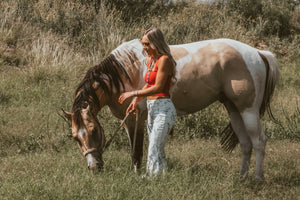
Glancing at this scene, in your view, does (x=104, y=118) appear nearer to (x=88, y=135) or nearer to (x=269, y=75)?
(x=88, y=135)

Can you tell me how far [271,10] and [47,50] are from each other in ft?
31.7

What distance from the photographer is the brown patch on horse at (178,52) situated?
15.4 feet

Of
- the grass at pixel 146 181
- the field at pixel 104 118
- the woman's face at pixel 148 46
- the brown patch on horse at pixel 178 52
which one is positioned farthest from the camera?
the brown patch on horse at pixel 178 52

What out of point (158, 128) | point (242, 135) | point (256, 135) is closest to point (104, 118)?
point (242, 135)

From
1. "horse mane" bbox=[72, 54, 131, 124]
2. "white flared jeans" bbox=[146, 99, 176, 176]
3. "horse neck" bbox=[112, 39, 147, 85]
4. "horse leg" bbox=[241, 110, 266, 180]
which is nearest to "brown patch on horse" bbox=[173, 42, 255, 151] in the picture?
"horse leg" bbox=[241, 110, 266, 180]

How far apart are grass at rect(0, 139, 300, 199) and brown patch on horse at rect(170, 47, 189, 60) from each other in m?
1.34

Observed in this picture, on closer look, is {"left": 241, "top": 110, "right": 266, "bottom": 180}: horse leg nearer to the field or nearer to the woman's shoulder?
the field

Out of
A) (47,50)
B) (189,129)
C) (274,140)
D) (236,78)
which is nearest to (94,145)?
(236,78)

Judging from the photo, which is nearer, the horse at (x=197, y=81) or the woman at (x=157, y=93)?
the woman at (x=157, y=93)

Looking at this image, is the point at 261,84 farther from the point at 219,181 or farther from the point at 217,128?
the point at 217,128

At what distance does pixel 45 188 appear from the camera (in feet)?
12.1

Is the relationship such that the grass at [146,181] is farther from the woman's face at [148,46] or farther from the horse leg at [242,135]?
the woman's face at [148,46]

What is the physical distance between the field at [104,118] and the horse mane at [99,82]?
770mm

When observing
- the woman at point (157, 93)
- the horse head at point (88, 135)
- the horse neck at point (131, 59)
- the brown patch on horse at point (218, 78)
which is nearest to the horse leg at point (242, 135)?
the brown patch on horse at point (218, 78)
